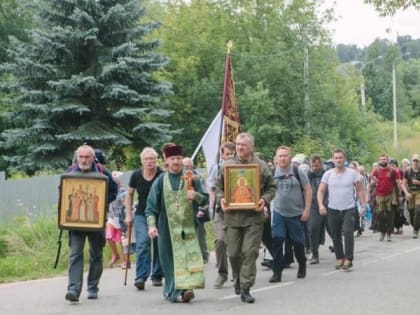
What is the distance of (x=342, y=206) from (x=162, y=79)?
2441cm

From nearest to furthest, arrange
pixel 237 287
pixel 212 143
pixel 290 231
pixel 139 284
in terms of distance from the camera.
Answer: pixel 237 287 → pixel 139 284 → pixel 290 231 → pixel 212 143

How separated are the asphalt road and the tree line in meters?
15.2

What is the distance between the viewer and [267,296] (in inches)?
424

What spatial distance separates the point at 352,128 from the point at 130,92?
1639cm

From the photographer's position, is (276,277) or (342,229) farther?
(342,229)

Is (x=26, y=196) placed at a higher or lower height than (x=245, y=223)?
higher

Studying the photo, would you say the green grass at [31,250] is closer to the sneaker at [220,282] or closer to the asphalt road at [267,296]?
the asphalt road at [267,296]

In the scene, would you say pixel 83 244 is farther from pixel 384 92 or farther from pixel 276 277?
pixel 384 92

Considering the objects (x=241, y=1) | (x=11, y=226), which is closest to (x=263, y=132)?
(x=241, y=1)

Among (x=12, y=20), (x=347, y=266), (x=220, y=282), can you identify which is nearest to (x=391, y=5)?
(x=347, y=266)

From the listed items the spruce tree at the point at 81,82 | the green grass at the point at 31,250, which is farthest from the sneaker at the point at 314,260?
the spruce tree at the point at 81,82

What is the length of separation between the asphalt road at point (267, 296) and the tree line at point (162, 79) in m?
15.2

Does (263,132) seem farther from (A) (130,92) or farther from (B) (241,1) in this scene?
(A) (130,92)

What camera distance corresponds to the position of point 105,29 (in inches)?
1151
